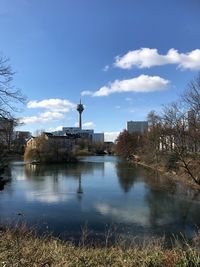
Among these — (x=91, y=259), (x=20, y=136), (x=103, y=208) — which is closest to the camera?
(x=91, y=259)

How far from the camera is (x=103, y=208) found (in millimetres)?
25375

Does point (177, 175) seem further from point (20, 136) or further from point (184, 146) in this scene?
point (20, 136)

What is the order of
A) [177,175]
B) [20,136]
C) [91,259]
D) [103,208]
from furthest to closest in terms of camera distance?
[20,136]
[177,175]
[103,208]
[91,259]

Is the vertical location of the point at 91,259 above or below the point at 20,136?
below

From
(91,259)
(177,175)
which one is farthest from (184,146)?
(91,259)

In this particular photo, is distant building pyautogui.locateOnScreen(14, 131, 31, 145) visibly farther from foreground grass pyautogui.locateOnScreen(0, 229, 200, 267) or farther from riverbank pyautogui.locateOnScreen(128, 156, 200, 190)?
foreground grass pyautogui.locateOnScreen(0, 229, 200, 267)

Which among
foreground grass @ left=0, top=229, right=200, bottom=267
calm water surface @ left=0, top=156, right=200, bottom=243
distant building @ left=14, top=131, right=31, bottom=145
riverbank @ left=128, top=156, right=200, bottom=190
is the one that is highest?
distant building @ left=14, top=131, right=31, bottom=145

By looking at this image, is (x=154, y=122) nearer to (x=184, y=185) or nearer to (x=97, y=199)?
(x=184, y=185)

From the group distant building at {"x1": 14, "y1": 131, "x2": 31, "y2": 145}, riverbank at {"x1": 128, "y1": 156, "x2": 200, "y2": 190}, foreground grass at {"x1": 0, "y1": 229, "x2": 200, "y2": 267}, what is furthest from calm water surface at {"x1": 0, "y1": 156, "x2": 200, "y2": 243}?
distant building at {"x1": 14, "y1": 131, "x2": 31, "y2": 145}

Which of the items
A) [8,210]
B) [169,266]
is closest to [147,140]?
[8,210]

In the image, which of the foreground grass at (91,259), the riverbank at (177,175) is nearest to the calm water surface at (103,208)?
the riverbank at (177,175)

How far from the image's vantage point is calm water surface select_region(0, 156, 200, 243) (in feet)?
64.4

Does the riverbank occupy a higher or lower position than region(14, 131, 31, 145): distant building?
lower

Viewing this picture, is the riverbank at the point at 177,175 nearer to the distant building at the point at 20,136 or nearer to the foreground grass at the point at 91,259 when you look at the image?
the distant building at the point at 20,136
